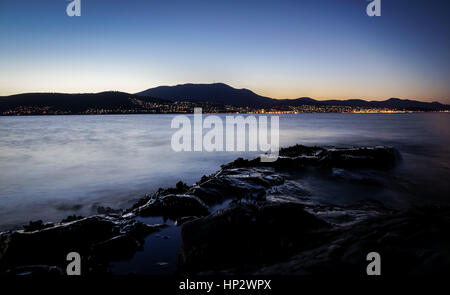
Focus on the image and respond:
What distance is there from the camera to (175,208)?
690 cm

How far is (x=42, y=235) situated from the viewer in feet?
16.5

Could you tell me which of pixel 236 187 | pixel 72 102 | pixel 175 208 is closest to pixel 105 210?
pixel 175 208

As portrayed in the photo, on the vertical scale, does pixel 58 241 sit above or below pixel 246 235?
below

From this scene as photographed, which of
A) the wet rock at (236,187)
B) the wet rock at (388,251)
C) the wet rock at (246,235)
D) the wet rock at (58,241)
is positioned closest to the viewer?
the wet rock at (388,251)

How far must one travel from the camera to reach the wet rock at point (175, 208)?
6809mm

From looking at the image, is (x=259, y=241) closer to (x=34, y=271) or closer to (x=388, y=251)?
(x=388, y=251)

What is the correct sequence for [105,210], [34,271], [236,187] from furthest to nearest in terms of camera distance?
[105,210]
[236,187]
[34,271]

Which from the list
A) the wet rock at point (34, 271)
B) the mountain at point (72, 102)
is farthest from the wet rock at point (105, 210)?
the mountain at point (72, 102)

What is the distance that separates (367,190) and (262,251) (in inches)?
293

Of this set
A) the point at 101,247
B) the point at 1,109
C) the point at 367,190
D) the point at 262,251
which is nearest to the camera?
the point at 262,251

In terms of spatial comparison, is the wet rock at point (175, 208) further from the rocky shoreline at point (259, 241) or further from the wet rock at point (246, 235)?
the wet rock at point (246, 235)

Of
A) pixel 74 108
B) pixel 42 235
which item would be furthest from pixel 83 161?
pixel 74 108

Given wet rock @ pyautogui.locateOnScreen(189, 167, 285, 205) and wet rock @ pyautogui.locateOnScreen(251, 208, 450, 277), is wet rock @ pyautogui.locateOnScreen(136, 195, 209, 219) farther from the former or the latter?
wet rock @ pyautogui.locateOnScreen(251, 208, 450, 277)
